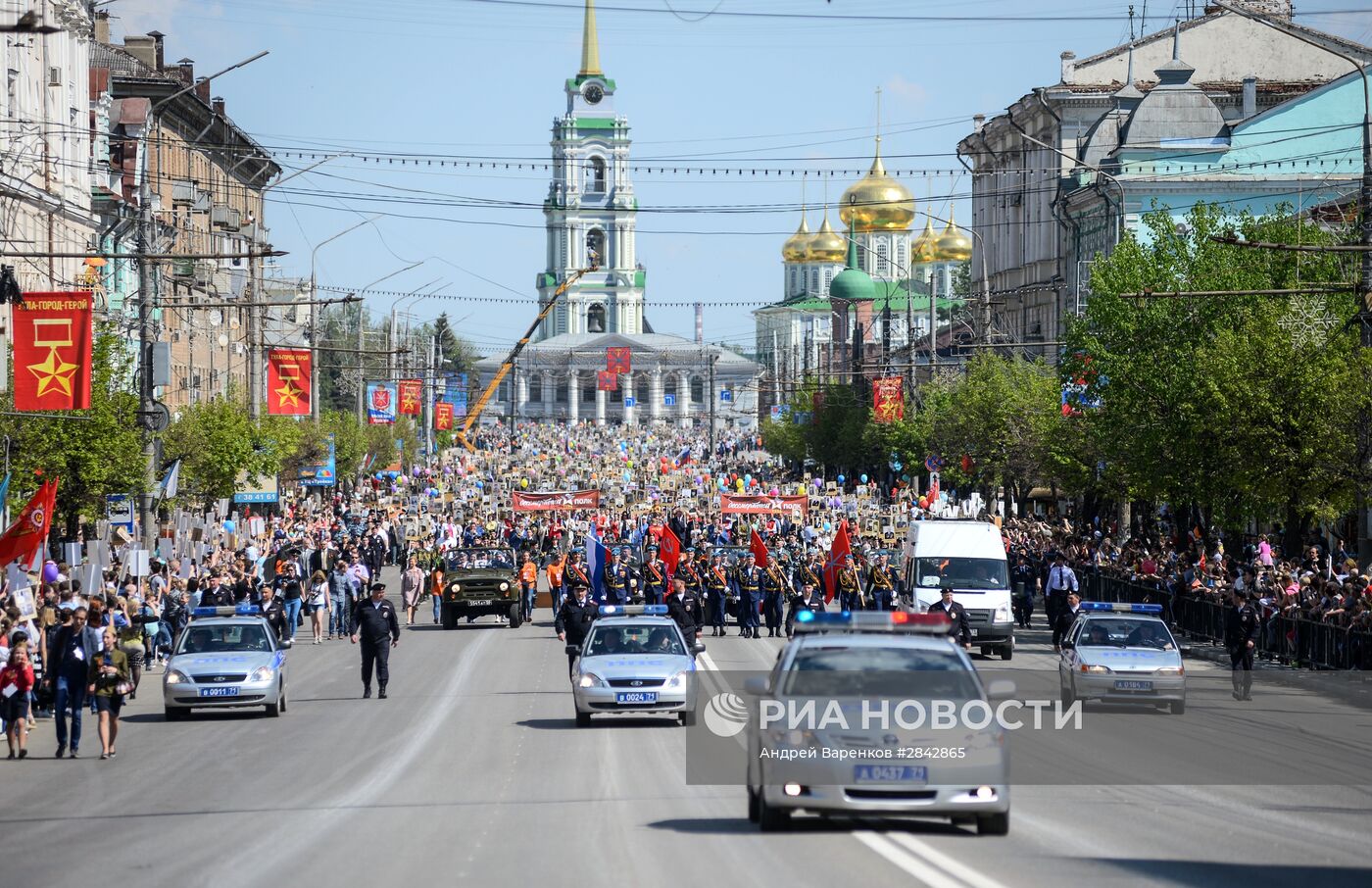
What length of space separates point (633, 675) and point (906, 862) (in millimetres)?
10515

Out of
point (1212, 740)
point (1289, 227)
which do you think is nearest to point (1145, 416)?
point (1289, 227)

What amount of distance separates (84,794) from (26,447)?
75.6ft

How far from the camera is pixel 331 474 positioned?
67.6 m

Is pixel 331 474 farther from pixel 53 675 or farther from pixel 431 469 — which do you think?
pixel 53 675

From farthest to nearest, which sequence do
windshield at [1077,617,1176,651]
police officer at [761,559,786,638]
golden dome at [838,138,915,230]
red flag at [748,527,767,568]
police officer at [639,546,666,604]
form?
golden dome at [838,138,915,230] → red flag at [748,527,767,568] → police officer at [761,559,786,638] → police officer at [639,546,666,604] → windshield at [1077,617,1176,651]

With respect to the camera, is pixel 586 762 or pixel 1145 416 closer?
pixel 586 762

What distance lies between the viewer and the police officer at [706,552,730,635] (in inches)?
1575

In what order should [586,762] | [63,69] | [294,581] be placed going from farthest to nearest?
[63,69]
[294,581]
[586,762]

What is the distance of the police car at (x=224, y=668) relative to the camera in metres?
24.4

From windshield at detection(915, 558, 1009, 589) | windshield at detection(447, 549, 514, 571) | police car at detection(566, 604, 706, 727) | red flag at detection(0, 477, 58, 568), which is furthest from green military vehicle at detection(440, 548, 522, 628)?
police car at detection(566, 604, 706, 727)

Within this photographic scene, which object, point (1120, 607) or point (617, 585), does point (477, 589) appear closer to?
point (617, 585)

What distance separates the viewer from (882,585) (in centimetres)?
4016

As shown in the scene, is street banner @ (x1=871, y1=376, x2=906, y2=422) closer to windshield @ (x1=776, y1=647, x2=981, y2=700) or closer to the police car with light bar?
the police car with light bar

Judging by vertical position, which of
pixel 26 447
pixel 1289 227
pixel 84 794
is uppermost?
pixel 1289 227
